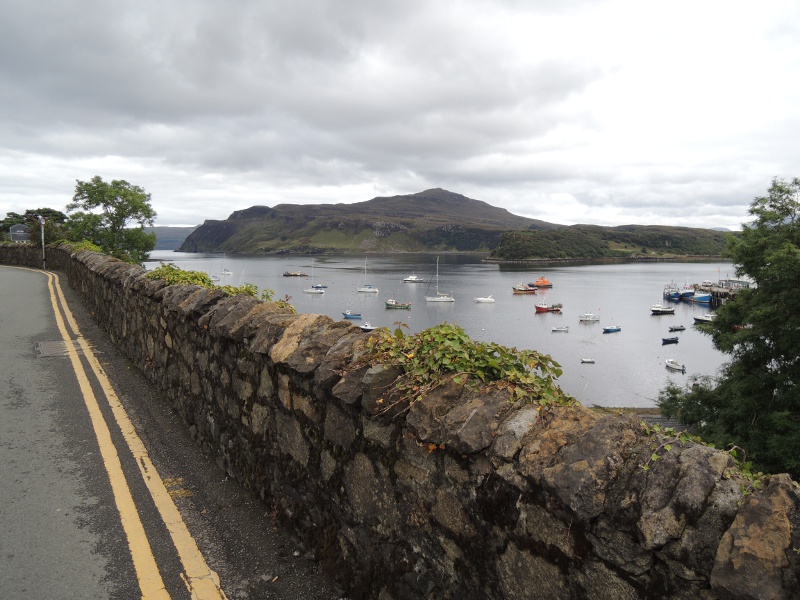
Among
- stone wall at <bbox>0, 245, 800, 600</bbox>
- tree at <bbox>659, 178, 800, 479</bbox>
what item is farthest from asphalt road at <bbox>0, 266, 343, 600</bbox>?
tree at <bbox>659, 178, 800, 479</bbox>

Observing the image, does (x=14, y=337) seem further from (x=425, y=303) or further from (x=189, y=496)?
(x=425, y=303)

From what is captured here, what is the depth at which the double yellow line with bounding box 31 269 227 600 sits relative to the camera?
12.0 feet

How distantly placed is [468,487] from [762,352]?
1229 inches

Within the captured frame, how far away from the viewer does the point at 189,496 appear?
482cm

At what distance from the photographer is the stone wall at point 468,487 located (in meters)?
1.84

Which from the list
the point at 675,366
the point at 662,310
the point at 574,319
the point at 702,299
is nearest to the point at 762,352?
the point at 675,366

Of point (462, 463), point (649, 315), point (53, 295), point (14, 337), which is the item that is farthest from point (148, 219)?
point (649, 315)

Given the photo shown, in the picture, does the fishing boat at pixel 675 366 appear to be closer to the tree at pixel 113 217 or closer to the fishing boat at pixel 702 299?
the tree at pixel 113 217

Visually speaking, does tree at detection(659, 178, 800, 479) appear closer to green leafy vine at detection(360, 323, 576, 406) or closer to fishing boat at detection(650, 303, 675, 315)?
green leafy vine at detection(360, 323, 576, 406)

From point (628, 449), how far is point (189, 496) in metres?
4.04

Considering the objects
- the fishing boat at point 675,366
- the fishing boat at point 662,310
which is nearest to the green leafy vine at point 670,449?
the fishing boat at point 675,366

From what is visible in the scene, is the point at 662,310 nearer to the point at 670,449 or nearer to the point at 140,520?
the point at 140,520

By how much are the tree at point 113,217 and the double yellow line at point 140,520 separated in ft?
113

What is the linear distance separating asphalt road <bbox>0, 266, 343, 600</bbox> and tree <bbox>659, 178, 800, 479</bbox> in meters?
24.6
